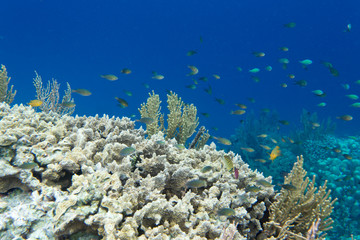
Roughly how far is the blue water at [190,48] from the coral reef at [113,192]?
3112 inches

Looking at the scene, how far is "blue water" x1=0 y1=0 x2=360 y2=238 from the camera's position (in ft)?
314

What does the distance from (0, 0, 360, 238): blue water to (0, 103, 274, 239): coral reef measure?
79.0 m

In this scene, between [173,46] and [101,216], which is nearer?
[101,216]

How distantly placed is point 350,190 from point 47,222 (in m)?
11.5

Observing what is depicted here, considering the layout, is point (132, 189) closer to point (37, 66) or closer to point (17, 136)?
point (17, 136)

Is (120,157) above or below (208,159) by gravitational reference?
below

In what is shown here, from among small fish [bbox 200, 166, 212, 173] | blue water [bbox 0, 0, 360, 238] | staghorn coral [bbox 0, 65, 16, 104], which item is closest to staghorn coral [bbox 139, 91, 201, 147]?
small fish [bbox 200, 166, 212, 173]

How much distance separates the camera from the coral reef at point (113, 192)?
214 centimetres

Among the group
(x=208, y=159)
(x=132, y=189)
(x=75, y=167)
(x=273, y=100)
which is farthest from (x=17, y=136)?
(x=273, y=100)

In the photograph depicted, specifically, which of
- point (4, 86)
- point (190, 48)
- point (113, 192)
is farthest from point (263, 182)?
point (190, 48)

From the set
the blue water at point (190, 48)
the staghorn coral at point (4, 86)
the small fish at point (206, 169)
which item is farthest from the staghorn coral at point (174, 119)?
the blue water at point (190, 48)

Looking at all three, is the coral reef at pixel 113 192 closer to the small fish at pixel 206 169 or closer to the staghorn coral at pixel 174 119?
the small fish at pixel 206 169

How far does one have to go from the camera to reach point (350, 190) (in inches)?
371

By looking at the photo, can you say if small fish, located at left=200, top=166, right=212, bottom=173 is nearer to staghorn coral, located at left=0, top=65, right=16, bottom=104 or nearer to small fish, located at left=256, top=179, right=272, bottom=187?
small fish, located at left=256, top=179, right=272, bottom=187
